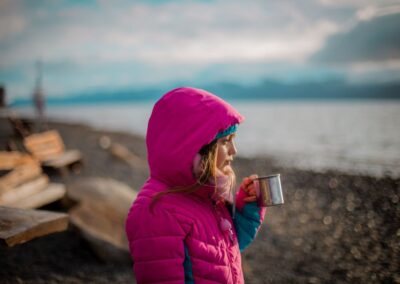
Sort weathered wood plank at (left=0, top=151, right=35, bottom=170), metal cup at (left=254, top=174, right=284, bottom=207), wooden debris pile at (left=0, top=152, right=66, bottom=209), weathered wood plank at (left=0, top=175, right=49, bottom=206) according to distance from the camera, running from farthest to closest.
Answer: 1. weathered wood plank at (left=0, top=151, right=35, bottom=170)
2. wooden debris pile at (left=0, top=152, right=66, bottom=209)
3. weathered wood plank at (left=0, top=175, right=49, bottom=206)
4. metal cup at (left=254, top=174, right=284, bottom=207)

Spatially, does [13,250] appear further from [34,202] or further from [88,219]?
[88,219]

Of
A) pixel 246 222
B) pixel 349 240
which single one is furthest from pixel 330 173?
pixel 246 222

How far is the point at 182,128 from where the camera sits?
2113 millimetres

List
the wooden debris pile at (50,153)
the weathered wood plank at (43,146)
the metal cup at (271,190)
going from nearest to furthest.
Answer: the metal cup at (271,190) → the weathered wood plank at (43,146) → the wooden debris pile at (50,153)

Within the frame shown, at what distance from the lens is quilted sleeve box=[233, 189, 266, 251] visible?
2.58 metres

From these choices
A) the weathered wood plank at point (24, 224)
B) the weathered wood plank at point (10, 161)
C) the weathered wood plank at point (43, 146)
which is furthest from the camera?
the weathered wood plank at point (43, 146)

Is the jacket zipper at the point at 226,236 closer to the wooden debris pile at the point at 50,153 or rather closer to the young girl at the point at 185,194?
the young girl at the point at 185,194

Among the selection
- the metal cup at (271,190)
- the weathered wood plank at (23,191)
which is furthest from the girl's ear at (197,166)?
the weathered wood plank at (23,191)

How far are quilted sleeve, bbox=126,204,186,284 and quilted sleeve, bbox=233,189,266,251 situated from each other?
2.26 ft

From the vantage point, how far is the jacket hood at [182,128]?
211 cm

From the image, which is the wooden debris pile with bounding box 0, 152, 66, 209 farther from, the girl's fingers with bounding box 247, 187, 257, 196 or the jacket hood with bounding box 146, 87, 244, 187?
the girl's fingers with bounding box 247, 187, 257, 196

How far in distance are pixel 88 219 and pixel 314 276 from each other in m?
3.54

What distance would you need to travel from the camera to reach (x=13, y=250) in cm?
466

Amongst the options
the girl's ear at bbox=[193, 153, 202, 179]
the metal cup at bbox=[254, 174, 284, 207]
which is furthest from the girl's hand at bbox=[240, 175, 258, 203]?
the girl's ear at bbox=[193, 153, 202, 179]
